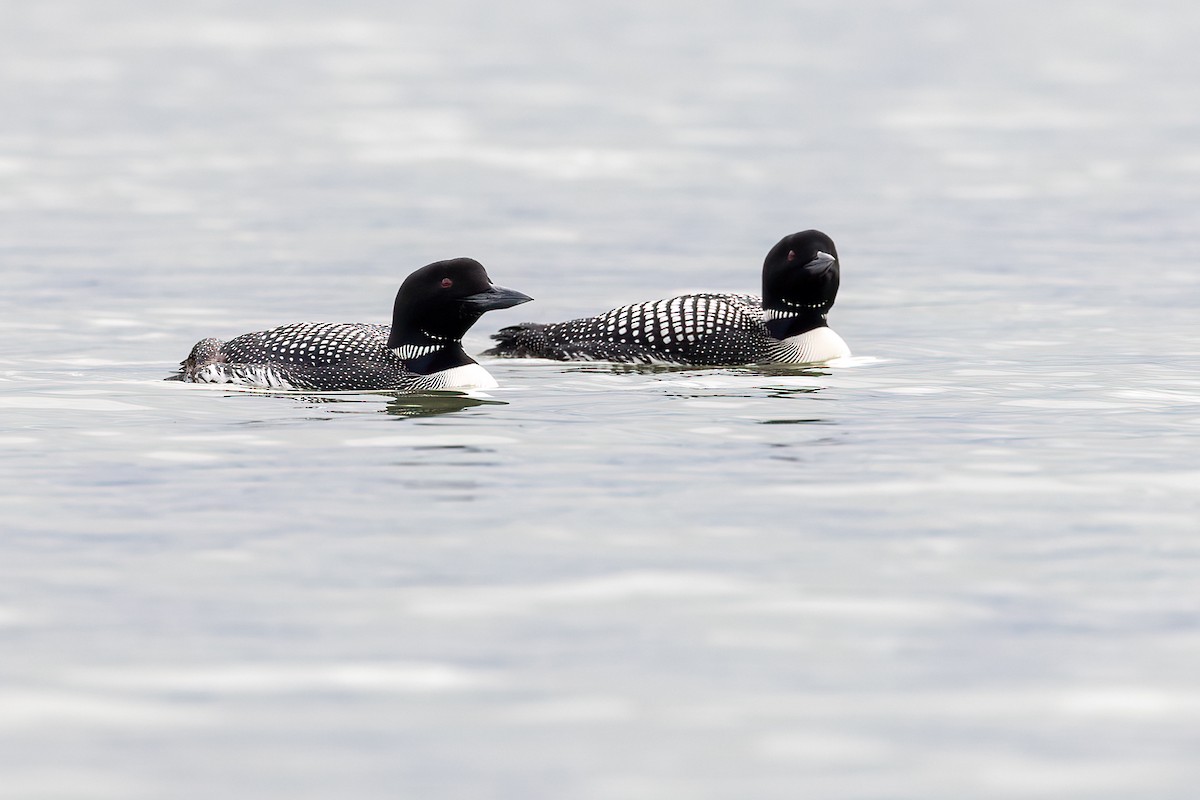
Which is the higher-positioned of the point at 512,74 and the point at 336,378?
the point at 512,74

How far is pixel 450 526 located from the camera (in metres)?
6.88

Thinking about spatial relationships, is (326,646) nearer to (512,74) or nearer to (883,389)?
(883,389)

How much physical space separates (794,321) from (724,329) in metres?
0.45

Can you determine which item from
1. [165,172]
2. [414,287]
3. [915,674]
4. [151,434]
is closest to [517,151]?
[165,172]

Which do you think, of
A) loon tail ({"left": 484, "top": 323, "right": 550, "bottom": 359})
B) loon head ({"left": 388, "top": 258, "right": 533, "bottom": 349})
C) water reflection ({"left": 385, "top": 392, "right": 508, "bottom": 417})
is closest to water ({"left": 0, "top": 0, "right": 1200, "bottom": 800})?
water reflection ({"left": 385, "top": 392, "right": 508, "bottom": 417})

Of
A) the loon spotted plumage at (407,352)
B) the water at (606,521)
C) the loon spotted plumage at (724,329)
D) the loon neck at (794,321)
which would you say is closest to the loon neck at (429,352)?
the loon spotted plumage at (407,352)

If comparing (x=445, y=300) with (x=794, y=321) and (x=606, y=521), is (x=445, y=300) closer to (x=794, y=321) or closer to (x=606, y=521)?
(x=794, y=321)

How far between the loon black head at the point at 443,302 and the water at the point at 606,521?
1.82 ft

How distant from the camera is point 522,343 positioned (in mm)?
11875

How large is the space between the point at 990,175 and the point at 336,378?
14605 mm

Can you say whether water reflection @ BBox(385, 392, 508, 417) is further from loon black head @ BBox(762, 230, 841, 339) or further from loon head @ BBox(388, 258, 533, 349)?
loon black head @ BBox(762, 230, 841, 339)

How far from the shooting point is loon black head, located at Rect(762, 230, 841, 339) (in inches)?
463

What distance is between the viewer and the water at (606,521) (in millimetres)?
4824

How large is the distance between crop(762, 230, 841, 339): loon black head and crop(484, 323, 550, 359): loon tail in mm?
1249
